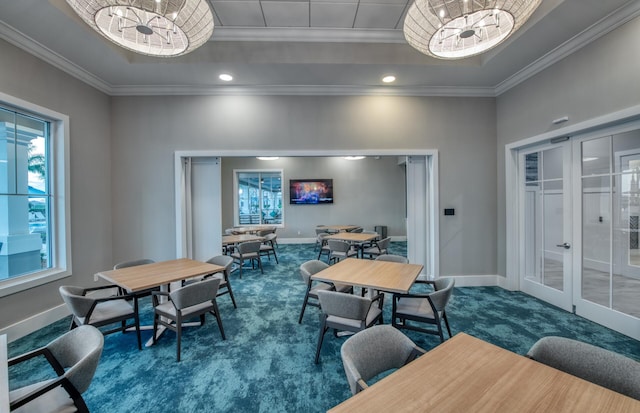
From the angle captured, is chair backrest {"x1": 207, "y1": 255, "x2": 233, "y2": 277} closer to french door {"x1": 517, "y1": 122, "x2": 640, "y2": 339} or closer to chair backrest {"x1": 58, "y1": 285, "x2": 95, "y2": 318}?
chair backrest {"x1": 58, "y1": 285, "x2": 95, "y2": 318}

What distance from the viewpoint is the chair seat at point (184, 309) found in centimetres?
236

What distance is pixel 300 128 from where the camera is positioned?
4133mm

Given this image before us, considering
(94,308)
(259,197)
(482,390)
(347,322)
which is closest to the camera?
(482,390)

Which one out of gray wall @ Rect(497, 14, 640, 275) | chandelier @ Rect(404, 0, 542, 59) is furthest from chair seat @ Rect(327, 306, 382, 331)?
gray wall @ Rect(497, 14, 640, 275)

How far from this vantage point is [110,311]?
240 cm

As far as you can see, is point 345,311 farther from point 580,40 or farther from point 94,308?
point 580,40

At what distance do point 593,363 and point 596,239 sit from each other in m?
2.62

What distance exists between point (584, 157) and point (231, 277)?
5.63 m

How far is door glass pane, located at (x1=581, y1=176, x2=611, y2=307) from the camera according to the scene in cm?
281

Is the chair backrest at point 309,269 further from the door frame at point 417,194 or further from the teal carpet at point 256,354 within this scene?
the door frame at point 417,194

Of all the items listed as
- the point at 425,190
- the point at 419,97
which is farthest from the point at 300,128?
the point at 425,190

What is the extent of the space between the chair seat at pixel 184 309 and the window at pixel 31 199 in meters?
1.74

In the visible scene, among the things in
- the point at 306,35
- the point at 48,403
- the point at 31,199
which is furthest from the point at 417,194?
the point at 31,199

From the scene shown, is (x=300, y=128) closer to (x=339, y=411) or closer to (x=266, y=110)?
(x=266, y=110)
